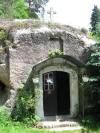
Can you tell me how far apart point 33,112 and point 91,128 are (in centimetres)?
225

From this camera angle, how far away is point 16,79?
560 inches

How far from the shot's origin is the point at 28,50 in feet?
47.3

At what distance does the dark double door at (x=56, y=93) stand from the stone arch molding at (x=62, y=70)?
425 mm

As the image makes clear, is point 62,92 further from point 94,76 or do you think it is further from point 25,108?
point 25,108

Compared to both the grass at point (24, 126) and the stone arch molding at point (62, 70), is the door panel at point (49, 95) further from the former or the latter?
the grass at point (24, 126)

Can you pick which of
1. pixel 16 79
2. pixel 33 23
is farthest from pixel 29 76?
pixel 33 23

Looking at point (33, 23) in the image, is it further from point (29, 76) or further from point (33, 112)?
point (33, 112)

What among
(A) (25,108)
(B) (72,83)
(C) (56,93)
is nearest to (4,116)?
(A) (25,108)

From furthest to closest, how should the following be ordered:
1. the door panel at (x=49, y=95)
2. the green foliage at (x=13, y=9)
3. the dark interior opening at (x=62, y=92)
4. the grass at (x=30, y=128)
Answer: the green foliage at (x=13, y=9) → the dark interior opening at (x=62, y=92) → the door panel at (x=49, y=95) → the grass at (x=30, y=128)

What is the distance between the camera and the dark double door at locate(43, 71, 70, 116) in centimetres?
1491

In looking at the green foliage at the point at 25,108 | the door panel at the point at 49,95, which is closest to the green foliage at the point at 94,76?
the door panel at the point at 49,95

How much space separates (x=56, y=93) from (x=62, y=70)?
1089mm

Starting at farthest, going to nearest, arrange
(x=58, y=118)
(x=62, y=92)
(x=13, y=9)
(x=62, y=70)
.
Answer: (x=13, y=9)
(x=62, y=92)
(x=62, y=70)
(x=58, y=118)

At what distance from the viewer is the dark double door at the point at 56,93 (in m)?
14.9
